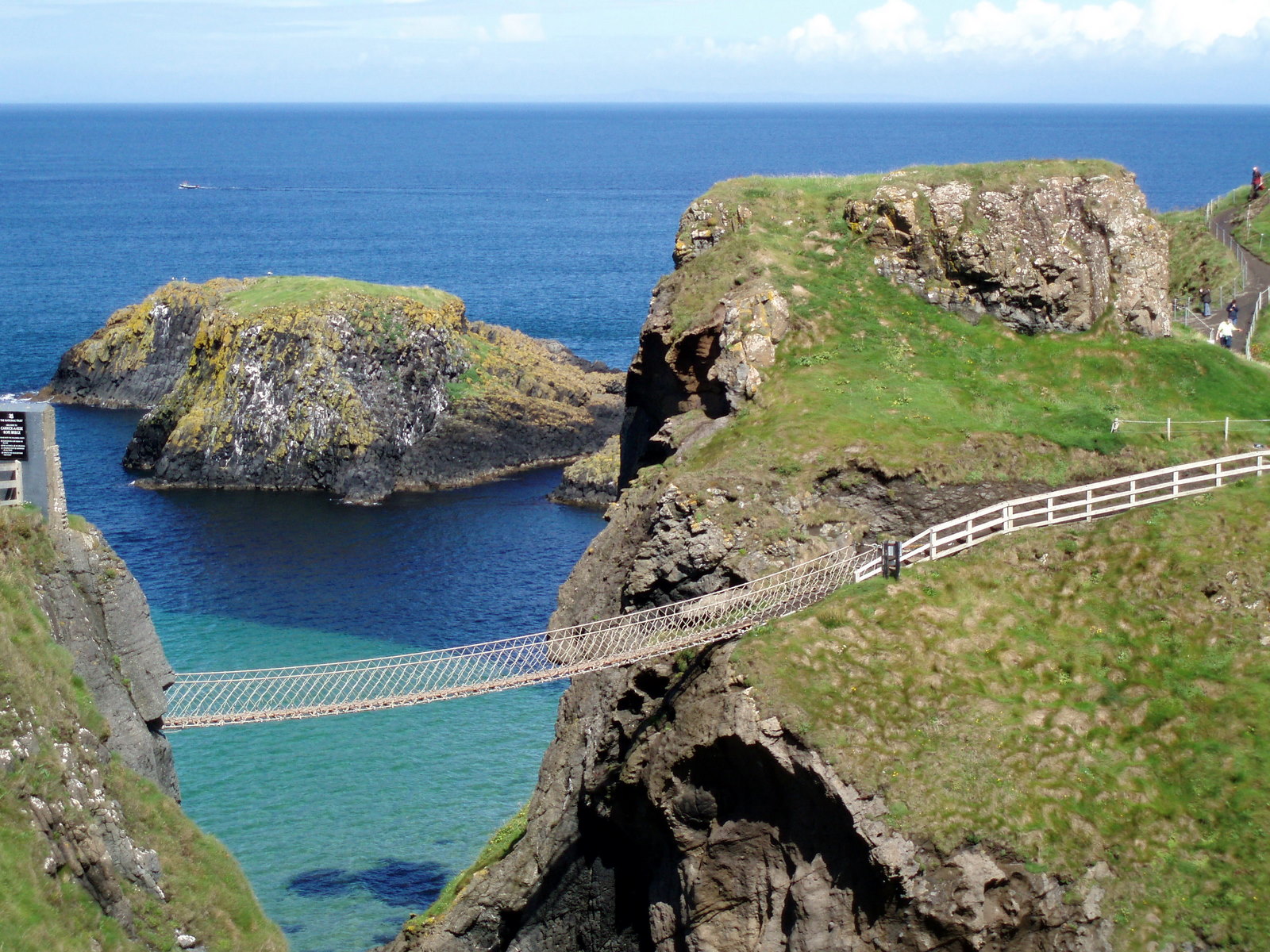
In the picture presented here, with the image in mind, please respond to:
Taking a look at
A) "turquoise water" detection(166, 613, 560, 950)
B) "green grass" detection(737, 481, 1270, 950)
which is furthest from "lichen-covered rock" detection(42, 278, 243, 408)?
"green grass" detection(737, 481, 1270, 950)

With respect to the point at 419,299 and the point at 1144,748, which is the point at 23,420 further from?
the point at 419,299

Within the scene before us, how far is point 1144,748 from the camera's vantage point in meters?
27.3

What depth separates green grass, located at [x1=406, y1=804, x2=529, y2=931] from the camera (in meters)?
34.8

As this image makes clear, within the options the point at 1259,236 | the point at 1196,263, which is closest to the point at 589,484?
the point at 1196,263

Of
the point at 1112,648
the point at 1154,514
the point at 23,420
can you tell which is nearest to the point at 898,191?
the point at 1154,514

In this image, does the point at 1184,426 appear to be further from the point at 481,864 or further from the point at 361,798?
the point at 361,798

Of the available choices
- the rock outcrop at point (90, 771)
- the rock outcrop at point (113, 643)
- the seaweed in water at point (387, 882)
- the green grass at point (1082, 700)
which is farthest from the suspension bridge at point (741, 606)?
the seaweed in water at point (387, 882)

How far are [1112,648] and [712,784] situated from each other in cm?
875

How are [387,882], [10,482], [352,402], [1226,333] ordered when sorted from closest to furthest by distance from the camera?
[10,482]
[387,882]
[1226,333]
[352,402]

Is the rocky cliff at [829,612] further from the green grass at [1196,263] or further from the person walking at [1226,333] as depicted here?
the green grass at [1196,263]

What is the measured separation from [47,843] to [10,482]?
7.20m

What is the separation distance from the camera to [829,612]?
29.8 meters

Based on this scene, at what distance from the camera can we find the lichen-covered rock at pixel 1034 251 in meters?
43.9

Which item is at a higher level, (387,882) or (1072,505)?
(1072,505)
